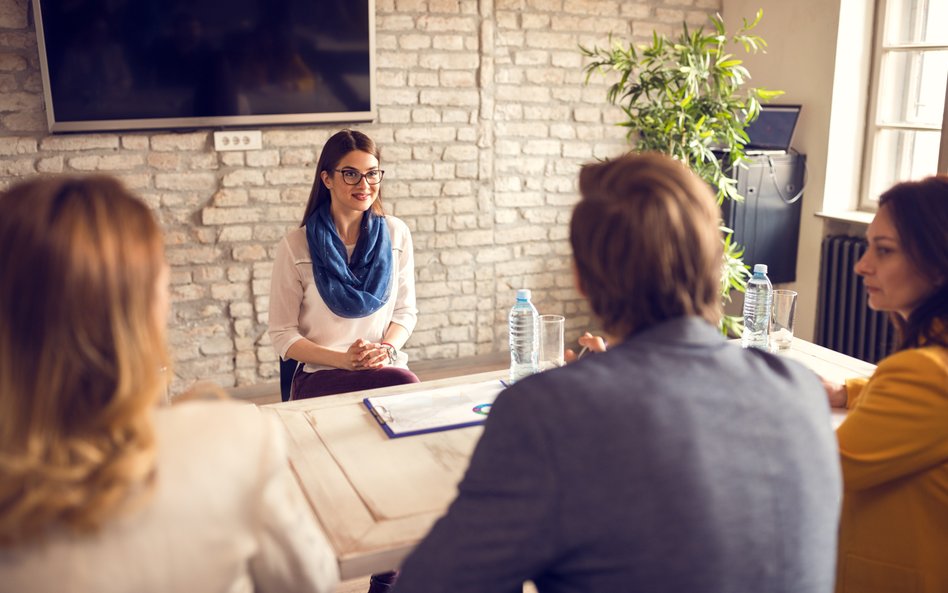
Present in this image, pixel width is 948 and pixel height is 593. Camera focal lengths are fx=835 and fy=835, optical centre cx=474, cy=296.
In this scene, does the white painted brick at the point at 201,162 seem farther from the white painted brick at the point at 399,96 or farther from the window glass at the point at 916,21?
the window glass at the point at 916,21

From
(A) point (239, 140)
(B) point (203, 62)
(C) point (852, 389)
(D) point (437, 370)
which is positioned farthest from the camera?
(D) point (437, 370)

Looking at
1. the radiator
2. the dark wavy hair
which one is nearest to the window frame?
the radiator

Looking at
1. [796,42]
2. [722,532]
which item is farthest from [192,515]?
[796,42]

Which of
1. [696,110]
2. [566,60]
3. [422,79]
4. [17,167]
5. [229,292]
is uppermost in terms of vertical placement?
[566,60]

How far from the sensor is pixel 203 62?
3.69m

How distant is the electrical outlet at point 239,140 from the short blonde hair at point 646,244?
118 inches

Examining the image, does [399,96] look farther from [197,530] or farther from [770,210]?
[197,530]

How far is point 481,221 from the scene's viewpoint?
14.3ft

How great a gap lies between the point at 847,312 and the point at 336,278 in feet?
8.43

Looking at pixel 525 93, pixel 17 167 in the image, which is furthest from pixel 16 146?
pixel 525 93

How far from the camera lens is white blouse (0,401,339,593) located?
89cm

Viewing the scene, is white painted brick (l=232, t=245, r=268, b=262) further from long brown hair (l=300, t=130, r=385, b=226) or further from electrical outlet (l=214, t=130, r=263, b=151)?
long brown hair (l=300, t=130, r=385, b=226)

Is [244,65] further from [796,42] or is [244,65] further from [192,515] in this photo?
[192,515]

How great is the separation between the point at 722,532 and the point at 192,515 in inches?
24.1
